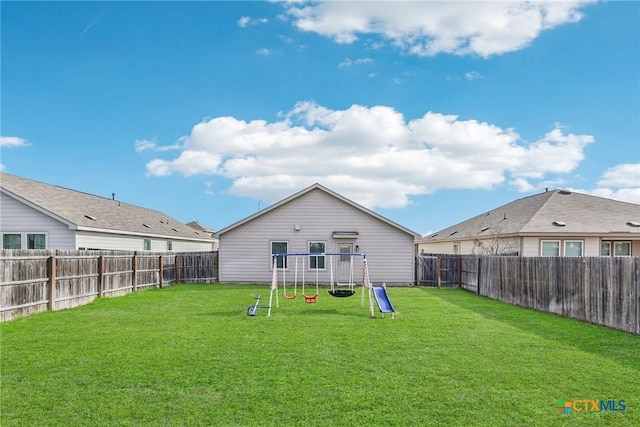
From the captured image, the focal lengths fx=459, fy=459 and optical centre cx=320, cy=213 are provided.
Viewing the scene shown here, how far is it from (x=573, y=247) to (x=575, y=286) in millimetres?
11624

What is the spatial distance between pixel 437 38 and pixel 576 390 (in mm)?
12202

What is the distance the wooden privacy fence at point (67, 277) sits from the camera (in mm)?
11461

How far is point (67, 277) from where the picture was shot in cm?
1361

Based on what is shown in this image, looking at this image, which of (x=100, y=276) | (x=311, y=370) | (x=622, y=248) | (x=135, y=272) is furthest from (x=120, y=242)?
(x=622, y=248)

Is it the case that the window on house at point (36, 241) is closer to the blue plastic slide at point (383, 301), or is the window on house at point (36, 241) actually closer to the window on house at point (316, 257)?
the window on house at point (316, 257)

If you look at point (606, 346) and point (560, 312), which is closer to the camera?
point (606, 346)

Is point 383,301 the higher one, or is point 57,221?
point 57,221

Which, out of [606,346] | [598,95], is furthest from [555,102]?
[606,346]

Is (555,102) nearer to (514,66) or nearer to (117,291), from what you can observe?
(514,66)

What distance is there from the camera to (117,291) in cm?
1677

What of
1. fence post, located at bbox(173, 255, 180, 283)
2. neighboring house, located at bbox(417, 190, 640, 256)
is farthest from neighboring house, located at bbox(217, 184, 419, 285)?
neighboring house, located at bbox(417, 190, 640, 256)

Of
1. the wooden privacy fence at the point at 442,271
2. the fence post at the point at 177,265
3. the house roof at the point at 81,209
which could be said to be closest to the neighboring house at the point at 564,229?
the wooden privacy fence at the point at 442,271

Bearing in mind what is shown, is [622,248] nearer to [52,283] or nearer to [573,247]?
[573,247]

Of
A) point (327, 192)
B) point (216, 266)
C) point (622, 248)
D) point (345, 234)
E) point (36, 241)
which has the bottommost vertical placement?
point (216, 266)
